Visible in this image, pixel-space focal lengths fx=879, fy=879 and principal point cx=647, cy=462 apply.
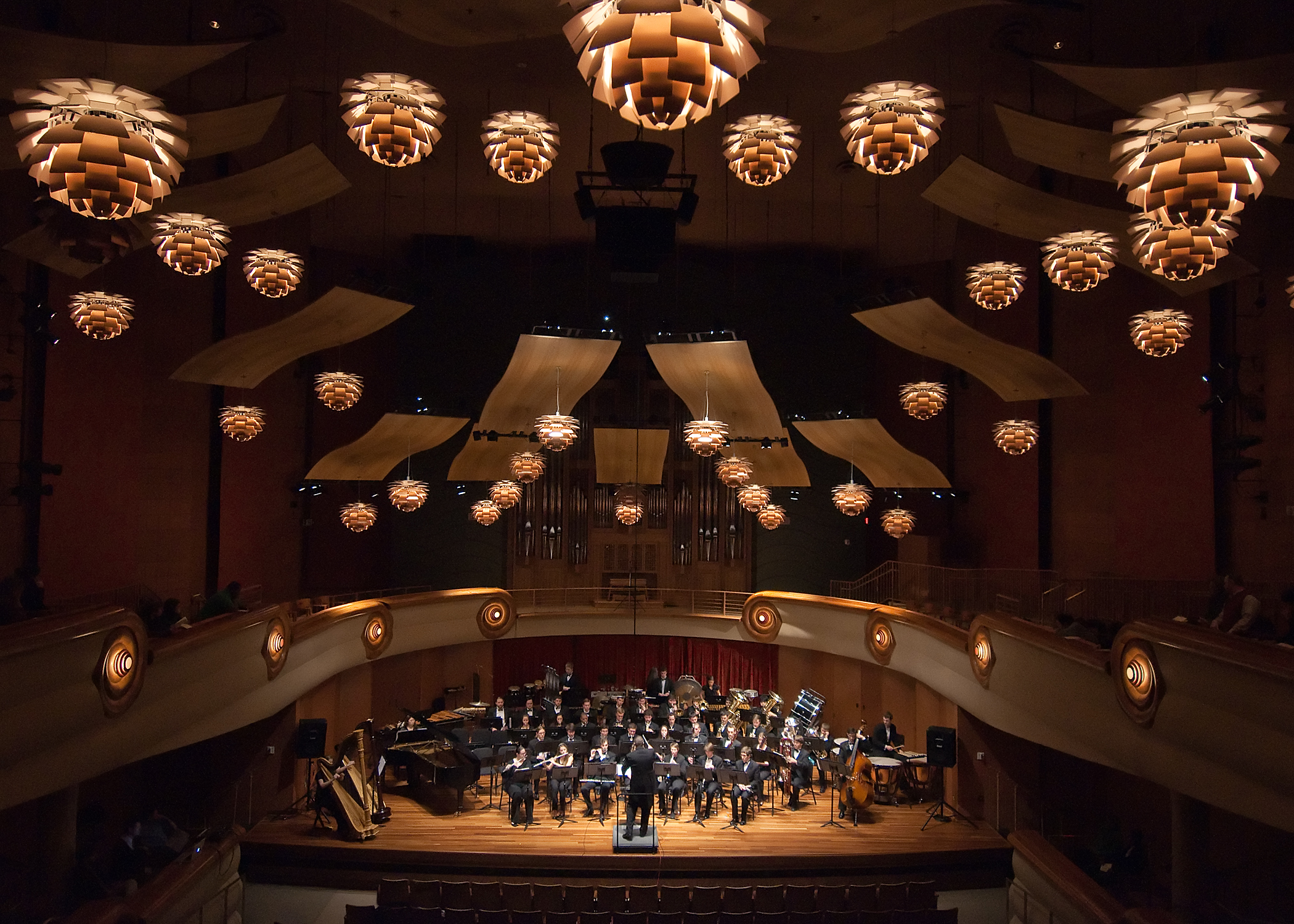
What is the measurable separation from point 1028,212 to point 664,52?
8.60 metres

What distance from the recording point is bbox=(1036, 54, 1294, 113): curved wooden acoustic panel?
239 inches

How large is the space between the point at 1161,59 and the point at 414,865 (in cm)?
1240

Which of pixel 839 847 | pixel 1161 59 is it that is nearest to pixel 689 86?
pixel 1161 59

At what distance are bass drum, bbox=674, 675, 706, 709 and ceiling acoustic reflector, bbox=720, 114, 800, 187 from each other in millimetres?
12651

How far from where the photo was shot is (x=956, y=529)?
15.9 m

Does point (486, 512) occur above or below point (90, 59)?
below

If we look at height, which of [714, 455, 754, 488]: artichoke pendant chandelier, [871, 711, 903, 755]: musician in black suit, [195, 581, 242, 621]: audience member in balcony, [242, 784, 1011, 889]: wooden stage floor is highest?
[714, 455, 754, 488]: artichoke pendant chandelier

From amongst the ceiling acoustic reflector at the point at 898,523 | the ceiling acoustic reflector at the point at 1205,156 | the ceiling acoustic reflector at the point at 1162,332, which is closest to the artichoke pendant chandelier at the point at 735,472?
the ceiling acoustic reflector at the point at 898,523

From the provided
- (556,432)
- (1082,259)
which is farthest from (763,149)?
(556,432)

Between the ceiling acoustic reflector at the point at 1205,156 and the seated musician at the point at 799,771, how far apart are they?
10.3 meters

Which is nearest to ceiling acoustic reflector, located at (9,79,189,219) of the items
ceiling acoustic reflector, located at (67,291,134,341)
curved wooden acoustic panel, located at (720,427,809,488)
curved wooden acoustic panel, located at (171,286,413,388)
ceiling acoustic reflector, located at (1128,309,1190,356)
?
ceiling acoustic reflector, located at (67,291,134,341)

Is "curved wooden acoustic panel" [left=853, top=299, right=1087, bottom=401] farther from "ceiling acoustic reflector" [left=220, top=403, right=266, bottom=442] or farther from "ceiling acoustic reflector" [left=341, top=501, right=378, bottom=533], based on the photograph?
"ceiling acoustic reflector" [left=220, top=403, right=266, bottom=442]

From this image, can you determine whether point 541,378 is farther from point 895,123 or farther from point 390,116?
point 895,123

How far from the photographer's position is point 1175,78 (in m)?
6.56
